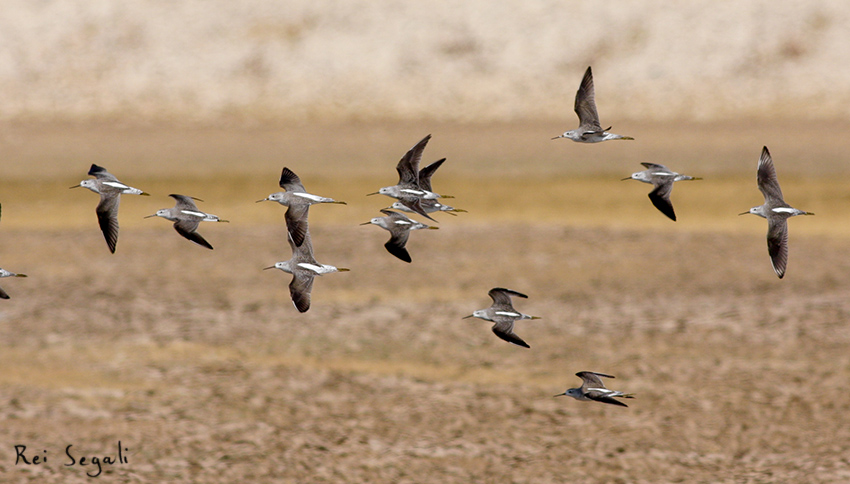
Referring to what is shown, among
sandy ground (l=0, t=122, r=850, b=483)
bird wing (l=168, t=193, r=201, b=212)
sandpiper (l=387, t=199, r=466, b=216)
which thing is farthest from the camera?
sandy ground (l=0, t=122, r=850, b=483)

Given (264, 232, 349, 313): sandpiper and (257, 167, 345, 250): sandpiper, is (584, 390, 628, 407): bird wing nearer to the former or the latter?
(264, 232, 349, 313): sandpiper

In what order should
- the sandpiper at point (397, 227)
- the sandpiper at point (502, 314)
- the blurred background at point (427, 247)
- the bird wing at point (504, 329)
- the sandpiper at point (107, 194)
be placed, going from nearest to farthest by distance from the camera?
the sandpiper at point (107, 194) < the sandpiper at point (397, 227) < the bird wing at point (504, 329) < the sandpiper at point (502, 314) < the blurred background at point (427, 247)

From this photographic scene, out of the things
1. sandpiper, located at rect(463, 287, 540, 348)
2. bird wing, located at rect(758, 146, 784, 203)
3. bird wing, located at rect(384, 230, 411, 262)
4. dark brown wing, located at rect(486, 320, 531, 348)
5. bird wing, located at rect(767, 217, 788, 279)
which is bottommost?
dark brown wing, located at rect(486, 320, 531, 348)

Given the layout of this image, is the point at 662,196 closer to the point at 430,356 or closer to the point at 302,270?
the point at 302,270

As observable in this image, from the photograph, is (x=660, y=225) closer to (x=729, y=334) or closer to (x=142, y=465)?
(x=729, y=334)

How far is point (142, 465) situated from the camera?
35.5 meters

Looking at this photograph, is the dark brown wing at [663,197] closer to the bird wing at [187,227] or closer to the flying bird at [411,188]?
the flying bird at [411,188]

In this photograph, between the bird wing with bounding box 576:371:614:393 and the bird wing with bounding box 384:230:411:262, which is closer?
the bird wing with bounding box 384:230:411:262

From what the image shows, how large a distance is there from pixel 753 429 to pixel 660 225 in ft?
102

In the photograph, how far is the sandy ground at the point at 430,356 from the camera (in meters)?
36.7

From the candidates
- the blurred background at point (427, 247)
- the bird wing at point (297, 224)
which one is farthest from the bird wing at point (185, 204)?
the blurred background at point (427, 247)

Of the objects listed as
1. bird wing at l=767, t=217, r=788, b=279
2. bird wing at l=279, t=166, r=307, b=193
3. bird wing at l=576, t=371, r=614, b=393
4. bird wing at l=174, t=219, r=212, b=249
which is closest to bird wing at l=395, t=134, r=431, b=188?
bird wing at l=279, t=166, r=307, b=193

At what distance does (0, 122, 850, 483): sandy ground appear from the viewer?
3672cm

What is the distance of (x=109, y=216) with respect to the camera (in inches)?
349
